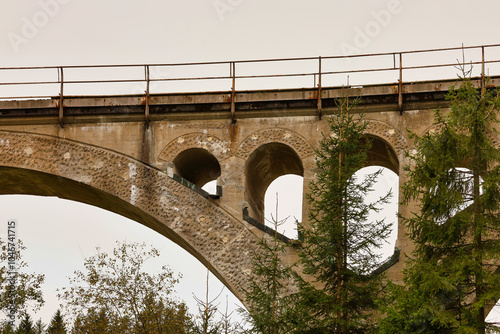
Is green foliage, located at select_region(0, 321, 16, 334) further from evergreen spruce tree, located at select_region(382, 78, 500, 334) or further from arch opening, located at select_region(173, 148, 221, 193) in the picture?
evergreen spruce tree, located at select_region(382, 78, 500, 334)

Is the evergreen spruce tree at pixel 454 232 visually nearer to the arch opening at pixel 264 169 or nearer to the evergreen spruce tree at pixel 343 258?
the evergreen spruce tree at pixel 343 258

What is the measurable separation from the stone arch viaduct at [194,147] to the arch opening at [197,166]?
0.06 meters

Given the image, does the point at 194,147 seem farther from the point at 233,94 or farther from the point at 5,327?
the point at 5,327

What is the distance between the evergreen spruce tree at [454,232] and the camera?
1588 cm

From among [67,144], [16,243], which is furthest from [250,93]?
[16,243]

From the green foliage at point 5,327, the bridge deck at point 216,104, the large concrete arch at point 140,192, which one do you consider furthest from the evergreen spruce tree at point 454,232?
the green foliage at point 5,327

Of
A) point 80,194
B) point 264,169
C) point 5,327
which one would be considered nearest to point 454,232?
point 264,169

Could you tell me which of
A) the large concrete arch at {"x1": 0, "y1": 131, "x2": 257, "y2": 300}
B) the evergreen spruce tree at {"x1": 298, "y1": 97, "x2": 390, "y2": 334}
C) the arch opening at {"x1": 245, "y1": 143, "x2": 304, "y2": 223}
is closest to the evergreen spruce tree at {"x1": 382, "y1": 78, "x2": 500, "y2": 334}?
the evergreen spruce tree at {"x1": 298, "y1": 97, "x2": 390, "y2": 334}

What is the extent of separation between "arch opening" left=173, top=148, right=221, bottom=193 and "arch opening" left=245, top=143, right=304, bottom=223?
117cm

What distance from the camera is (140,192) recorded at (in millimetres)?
24172

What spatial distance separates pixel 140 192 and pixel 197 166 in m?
2.44

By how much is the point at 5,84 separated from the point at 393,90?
11.1 m

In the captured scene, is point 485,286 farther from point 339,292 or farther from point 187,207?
point 187,207

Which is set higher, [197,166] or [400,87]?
[400,87]
